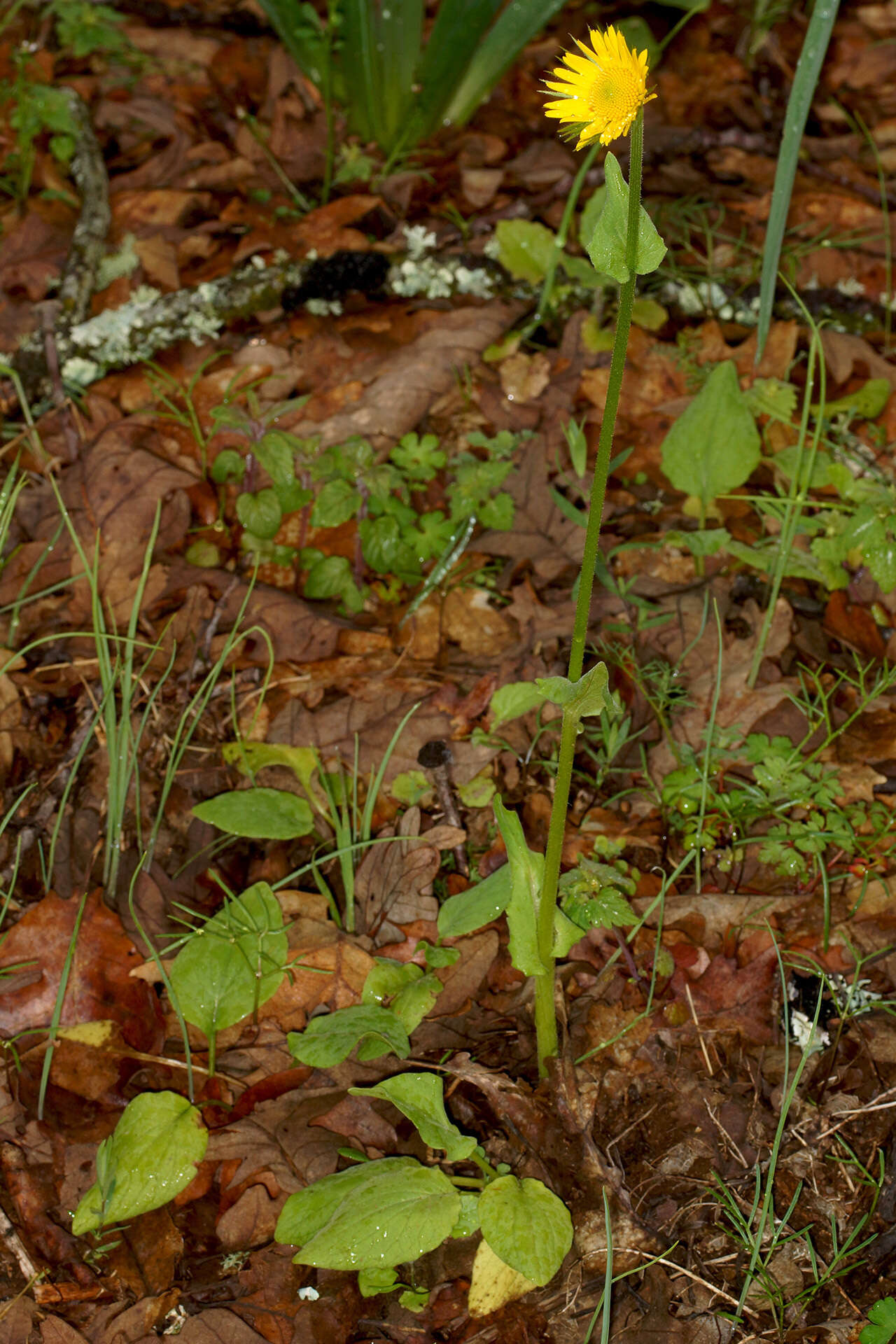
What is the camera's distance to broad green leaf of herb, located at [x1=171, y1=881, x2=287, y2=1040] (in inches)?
52.7

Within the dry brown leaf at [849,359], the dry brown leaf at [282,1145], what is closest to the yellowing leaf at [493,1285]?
the dry brown leaf at [282,1145]

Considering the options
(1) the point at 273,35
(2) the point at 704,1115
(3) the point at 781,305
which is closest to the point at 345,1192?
(2) the point at 704,1115

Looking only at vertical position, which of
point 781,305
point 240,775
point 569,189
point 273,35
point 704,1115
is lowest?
point 704,1115

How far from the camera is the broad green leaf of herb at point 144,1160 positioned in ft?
3.89

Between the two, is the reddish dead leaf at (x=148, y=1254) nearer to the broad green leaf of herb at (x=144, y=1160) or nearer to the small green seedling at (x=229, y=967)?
the broad green leaf of herb at (x=144, y=1160)

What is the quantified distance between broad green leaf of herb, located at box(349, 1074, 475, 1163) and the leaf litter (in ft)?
0.18

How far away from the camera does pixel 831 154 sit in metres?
2.48

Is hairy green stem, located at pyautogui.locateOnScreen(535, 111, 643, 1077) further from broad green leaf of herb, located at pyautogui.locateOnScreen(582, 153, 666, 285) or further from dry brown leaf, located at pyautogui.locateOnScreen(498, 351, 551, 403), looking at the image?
dry brown leaf, located at pyautogui.locateOnScreen(498, 351, 551, 403)

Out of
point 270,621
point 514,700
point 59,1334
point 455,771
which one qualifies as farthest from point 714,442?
point 59,1334

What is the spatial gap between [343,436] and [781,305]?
1.02m

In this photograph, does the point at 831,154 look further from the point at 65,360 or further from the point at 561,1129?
the point at 561,1129

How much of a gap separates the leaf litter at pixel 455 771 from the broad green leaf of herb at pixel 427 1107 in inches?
2.1

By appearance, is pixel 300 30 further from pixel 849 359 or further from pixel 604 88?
pixel 604 88

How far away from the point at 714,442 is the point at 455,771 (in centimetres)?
78
